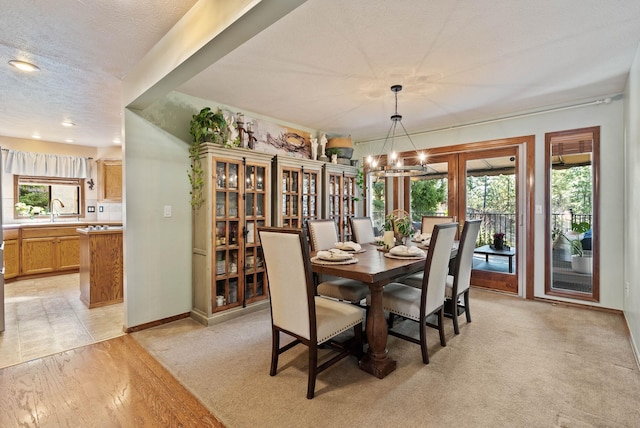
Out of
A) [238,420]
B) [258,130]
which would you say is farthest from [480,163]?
[238,420]

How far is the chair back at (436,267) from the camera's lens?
223 centimetres

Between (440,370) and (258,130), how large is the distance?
3298 mm

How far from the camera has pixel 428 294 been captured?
2.32 meters

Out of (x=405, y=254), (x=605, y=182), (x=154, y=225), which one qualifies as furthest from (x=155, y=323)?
(x=605, y=182)

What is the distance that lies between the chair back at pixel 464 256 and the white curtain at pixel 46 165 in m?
6.55

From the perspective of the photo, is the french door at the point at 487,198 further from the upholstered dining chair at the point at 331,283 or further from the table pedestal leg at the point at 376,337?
the table pedestal leg at the point at 376,337

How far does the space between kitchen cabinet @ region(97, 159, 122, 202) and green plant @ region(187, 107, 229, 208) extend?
358 centimetres

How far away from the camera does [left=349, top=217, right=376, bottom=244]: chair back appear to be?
146 inches

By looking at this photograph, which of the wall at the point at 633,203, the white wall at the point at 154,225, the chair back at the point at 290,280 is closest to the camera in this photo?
the chair back at the point at 290,280

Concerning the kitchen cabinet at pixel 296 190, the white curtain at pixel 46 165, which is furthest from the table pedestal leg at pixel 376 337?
the white curtain at pixel 46 165

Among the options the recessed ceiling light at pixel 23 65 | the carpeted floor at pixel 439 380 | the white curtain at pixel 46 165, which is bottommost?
the carpeted floor at pixel 439 380

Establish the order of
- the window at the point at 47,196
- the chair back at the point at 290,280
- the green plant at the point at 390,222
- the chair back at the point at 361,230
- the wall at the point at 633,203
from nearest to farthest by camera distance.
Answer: the chair back at the point at 290,280
the wall at the point at 633,203
the green plant at the point at 390,222
the chair back at the point at 361,230
the window at the point at 47,196

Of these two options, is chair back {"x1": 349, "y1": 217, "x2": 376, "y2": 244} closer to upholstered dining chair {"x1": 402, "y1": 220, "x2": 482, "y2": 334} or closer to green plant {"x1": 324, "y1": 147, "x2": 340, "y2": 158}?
upholstered dining chair {"x1": 402, "y1": 220, "x2": 482, "y2": 334}

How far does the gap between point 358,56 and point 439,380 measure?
2475 millimetres
